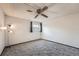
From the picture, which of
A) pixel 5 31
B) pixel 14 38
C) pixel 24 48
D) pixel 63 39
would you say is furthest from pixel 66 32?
pixel 5 31

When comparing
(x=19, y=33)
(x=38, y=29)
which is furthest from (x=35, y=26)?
(x=19, y=33)

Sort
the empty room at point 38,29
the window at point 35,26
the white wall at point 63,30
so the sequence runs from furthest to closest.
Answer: the white wall at point 63,30
the window at point 35,26
the empty room at point 38,29

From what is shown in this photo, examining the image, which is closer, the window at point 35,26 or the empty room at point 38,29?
the empty room at point 38,29

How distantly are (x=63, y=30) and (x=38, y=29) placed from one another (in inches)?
42.5

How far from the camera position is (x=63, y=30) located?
2.54 metres

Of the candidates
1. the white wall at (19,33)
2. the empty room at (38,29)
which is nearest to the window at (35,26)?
the empty room at (38,29)

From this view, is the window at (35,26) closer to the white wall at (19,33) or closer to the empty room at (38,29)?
the empty room at (38,29)

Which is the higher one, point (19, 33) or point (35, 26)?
point (35, 26)

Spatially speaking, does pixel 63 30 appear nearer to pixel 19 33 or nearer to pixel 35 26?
pixel 35 26

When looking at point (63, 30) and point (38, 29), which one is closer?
point (38, 29)

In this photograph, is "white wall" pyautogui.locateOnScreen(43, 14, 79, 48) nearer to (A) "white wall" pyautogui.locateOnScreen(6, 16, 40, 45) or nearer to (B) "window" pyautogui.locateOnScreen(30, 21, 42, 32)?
(B) "window" pyautogui.locateOnScreen(30, 21, 42, 32)

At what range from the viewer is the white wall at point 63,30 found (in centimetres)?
231

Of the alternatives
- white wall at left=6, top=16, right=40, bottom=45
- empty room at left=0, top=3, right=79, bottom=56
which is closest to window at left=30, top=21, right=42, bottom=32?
empty room at left=0, top=3, right=79, bottom=56

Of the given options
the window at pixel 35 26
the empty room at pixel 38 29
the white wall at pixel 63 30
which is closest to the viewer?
the empty room at pixel 38 29
